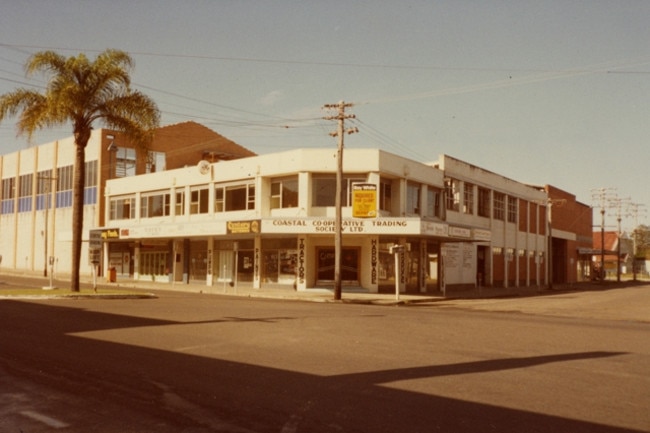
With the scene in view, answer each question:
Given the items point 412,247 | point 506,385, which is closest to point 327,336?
point 506,385

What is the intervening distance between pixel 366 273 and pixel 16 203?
142ft

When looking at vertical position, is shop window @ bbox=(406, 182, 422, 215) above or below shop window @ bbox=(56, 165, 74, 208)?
below

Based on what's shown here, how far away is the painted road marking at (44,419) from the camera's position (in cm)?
614

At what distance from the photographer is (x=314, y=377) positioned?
28.8 feet

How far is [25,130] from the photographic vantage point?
2619cm

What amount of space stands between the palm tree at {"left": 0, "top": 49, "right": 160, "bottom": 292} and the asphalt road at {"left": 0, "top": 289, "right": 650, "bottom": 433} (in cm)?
1218

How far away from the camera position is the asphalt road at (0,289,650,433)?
21.1 feet

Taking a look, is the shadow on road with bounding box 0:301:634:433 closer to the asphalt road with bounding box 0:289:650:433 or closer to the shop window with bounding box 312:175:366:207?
the asphalt road with bounding box 0:289:650:433

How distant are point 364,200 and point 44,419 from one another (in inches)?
1088

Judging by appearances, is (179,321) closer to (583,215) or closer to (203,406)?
(203,406)

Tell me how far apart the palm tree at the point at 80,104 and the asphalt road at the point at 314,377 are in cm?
1218

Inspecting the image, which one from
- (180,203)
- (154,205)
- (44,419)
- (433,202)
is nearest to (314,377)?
(44,419)

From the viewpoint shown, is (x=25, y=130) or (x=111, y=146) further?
(x=111, y=146)

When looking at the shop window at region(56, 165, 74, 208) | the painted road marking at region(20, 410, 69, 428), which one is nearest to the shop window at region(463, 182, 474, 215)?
the shop window at region(56, 165, 74, 208)
